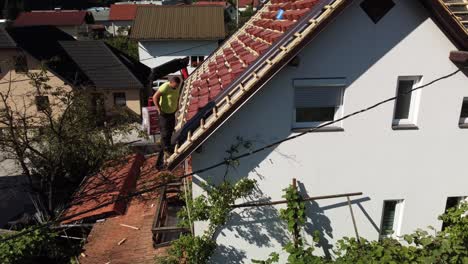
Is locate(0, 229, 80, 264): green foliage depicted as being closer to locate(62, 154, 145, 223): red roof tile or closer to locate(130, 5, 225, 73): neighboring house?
locate(62, 154, 145, 223): red roof tile

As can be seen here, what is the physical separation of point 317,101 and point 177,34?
106 ft

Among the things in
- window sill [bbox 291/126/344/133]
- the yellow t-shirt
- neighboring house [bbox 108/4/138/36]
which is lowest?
window sill [bbox 291/126/344/133]

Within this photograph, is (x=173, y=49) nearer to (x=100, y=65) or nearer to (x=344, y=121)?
(x=100, y=65)

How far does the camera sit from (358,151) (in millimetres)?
6809

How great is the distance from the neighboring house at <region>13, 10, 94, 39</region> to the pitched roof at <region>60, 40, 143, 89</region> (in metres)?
25.1

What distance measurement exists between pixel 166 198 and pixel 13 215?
12.0 m

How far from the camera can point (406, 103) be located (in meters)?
6.84

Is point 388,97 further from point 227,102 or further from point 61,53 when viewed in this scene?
point 61,53

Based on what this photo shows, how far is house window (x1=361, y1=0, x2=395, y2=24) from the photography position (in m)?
6.11

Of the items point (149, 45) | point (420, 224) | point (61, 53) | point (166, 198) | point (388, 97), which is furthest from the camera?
point (149, 45)

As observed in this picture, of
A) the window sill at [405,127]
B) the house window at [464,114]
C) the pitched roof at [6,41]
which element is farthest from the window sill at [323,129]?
the pitched roof at [6,41]

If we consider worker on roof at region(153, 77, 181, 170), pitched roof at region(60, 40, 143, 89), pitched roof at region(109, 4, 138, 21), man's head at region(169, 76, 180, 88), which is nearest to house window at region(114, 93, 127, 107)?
pitched roof at region(60, 40, 143, 89)

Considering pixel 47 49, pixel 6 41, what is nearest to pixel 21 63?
pixel 6 41

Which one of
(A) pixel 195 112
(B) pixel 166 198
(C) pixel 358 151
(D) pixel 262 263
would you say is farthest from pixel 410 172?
(B) pixel 166 198
